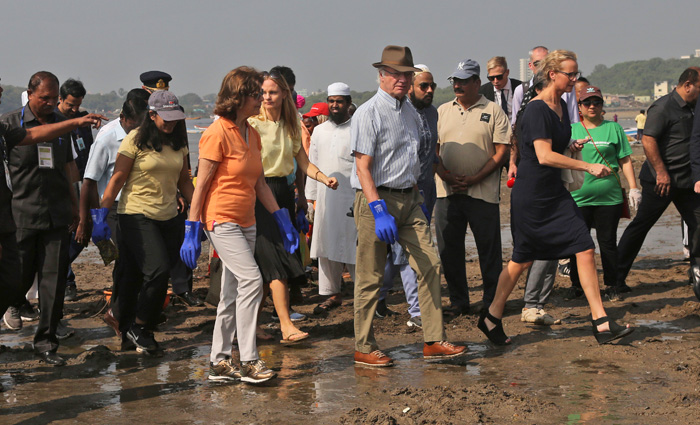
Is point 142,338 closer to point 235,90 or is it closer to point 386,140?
point 235,90

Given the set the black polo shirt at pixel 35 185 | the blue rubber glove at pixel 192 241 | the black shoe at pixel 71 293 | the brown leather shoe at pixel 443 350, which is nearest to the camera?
the blue rubber glove at pixel 192 241

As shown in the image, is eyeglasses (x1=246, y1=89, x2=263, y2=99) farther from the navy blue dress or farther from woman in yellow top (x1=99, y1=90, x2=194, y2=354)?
the navy blue dress

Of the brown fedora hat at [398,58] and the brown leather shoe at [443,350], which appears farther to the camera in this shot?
the brown leather shoe at [443,350]

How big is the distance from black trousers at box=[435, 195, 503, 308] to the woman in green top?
115 centimetres

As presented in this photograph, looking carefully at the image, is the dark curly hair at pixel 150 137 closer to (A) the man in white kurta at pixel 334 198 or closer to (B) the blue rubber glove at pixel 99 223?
(B) the blue rubber glove at pixel 99 223

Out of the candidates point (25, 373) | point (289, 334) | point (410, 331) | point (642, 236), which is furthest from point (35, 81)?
point (642, 236)

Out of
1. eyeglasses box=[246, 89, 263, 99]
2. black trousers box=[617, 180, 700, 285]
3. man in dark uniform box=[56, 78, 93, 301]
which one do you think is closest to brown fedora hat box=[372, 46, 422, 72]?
eyeglasses box=[246, 89, 263, 99]

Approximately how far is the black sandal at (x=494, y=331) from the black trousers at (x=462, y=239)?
86 centimetres

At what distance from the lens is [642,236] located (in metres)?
8.52

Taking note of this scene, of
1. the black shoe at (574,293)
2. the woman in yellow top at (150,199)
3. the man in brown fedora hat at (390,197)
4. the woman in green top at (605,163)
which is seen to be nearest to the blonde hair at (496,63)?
the woman in green top at (605,163)

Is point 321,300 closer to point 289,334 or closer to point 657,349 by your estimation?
point 289,334

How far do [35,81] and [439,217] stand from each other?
3.62 m

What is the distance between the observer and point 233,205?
5.82 meters

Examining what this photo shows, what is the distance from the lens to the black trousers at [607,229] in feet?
27.5
